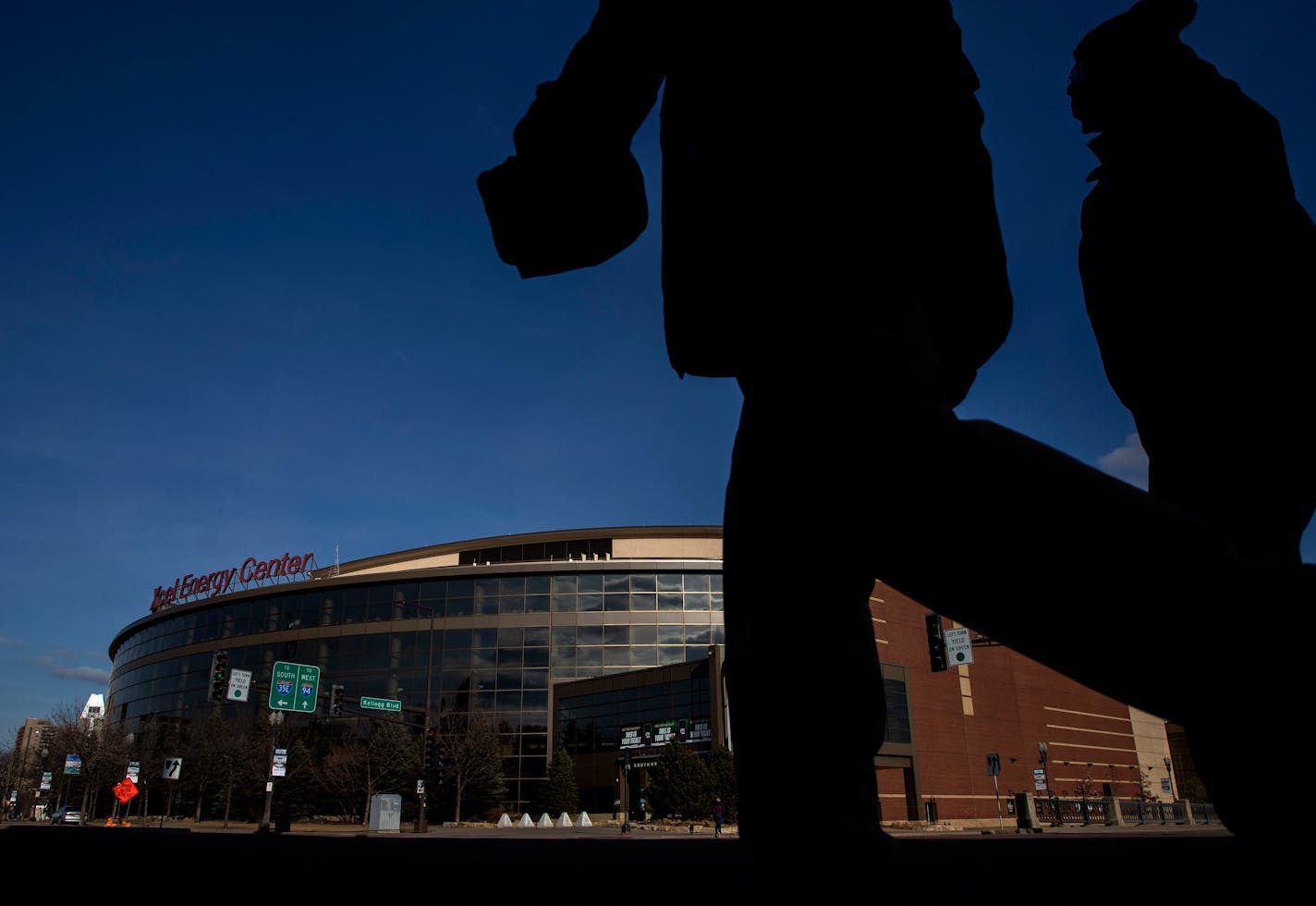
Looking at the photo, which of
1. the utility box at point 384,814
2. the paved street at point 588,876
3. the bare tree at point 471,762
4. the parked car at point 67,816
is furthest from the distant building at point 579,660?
the paved street at point 588,876

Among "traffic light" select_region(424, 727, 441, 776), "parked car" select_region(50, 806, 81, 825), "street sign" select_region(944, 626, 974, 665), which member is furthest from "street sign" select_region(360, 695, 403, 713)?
"parked car" select_region(50, 806, 81, 825)

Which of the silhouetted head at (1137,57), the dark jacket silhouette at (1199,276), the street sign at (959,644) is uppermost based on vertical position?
the street sign at (959,644)

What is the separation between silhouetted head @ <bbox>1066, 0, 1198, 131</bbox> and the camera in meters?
1.38

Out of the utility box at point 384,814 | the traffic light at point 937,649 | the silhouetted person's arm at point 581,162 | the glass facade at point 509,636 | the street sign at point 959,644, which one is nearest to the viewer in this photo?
the silhouetted person's arm at point 581,162

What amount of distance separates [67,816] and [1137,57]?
76.3 metres

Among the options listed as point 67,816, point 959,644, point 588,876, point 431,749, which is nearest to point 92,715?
point 67,816

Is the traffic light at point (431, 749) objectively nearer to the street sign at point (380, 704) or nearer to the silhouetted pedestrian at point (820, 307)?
the street sign at point (380, 704)

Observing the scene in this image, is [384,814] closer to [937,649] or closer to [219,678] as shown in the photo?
[219,678]

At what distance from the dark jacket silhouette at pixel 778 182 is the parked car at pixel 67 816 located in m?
68.5

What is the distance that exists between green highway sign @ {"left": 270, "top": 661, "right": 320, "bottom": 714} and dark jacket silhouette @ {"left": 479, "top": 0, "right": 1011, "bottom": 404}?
31.9 metres

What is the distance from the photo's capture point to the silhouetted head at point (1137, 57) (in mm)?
1383

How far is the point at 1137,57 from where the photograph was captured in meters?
1.39

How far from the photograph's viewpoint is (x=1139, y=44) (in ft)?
4.57

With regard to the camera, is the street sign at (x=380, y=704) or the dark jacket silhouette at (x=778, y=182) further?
the street sign at (x=380, y=704)
